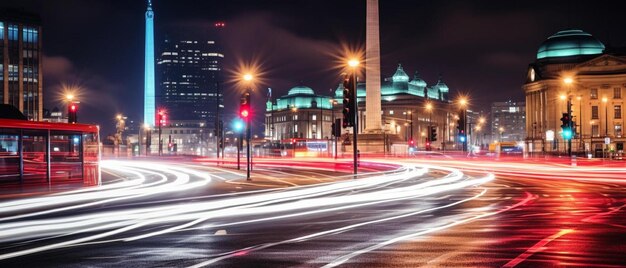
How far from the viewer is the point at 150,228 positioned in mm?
12664

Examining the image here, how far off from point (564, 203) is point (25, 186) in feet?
67.3

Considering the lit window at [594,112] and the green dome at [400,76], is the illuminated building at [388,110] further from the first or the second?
the lit window at [594,112]

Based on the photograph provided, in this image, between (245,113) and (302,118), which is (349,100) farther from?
(302,118)

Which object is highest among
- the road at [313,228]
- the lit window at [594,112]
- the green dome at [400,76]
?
the green dome at [400,76]

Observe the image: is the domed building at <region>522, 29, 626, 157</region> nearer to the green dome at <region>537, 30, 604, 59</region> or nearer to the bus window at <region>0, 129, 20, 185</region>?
the green dome at <region>537, 30, 604, 59</region>

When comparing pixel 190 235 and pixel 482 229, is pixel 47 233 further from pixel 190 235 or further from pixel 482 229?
pixel 482 229

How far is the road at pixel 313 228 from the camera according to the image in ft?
29.9

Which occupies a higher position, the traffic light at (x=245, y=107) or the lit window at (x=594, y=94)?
the lit window at (x=594, y=94)

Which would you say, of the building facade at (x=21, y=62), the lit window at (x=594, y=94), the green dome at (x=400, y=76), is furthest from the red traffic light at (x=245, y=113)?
the green dome at (x=400, y=76)

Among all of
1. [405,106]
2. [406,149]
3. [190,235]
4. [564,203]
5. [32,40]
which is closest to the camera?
[190,235]

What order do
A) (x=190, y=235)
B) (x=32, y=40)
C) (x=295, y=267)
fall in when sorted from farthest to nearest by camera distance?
1. (x=32, y=40)
2. (x=190, y=235)
3. (x=295, y=267)

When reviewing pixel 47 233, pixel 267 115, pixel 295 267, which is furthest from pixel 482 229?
pixel 267 115

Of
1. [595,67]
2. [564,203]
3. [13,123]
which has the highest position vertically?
[595,67]

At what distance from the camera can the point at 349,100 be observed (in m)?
29.7
